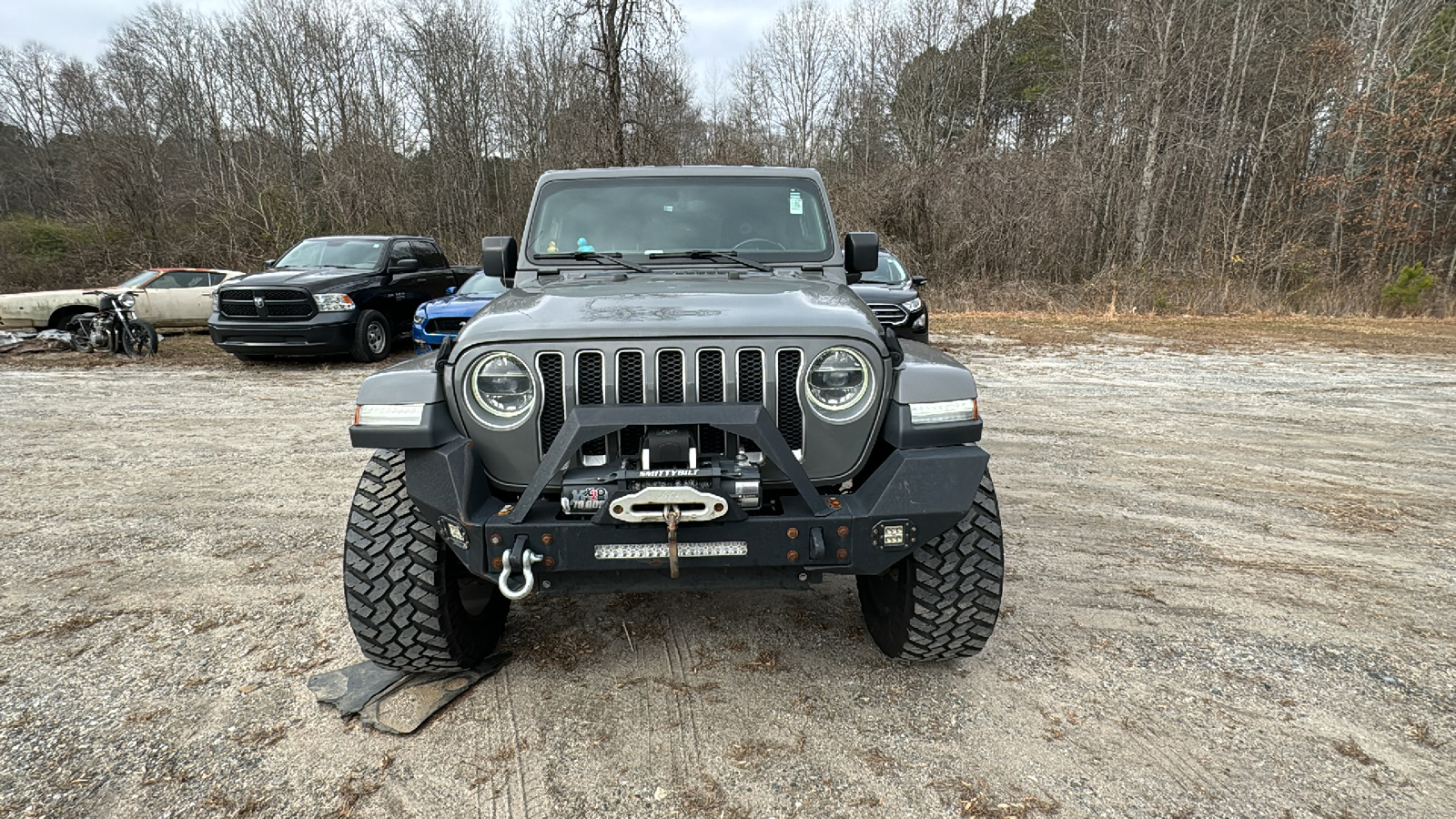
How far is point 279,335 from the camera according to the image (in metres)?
9.55

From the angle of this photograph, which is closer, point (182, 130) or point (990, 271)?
point (990, 271)

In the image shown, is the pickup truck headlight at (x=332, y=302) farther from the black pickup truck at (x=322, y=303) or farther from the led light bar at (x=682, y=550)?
the led light bar at (x=682, y=550)

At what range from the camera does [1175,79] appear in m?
20.8

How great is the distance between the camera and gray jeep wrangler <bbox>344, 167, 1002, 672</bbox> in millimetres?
2135

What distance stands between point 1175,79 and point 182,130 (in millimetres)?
31433

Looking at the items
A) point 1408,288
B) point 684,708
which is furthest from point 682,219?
point 1408,288

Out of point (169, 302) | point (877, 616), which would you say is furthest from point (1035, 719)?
point (169, 302)

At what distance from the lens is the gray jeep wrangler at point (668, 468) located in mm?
2135

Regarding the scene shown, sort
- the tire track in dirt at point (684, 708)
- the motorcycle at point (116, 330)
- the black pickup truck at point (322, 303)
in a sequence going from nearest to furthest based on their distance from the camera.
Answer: the tire track in dirt at point (684, 708)
the black pickup truck at point (322, 303)
the motorcycle at point (116, 330)

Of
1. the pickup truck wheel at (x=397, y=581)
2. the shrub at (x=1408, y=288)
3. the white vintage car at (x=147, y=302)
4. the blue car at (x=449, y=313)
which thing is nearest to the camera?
the pickup truck wheel at (x=397, y=581)

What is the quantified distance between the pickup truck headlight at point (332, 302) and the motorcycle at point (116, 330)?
12.0 ft

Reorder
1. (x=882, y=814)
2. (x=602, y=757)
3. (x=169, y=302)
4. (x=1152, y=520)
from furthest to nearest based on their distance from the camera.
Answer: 1. (x=169, y=302)
2. (x=1152, y=520)
3. (x=602, y=757)
4. (x=882, y=814)

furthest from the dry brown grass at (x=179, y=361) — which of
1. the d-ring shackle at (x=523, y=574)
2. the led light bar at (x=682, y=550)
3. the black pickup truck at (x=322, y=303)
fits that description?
the led light bar at (x=682, y=550)

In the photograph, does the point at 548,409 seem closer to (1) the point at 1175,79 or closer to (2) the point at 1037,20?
(1) the point at 1175,79
